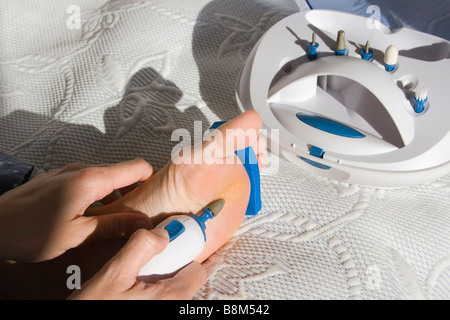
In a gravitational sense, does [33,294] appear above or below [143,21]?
below

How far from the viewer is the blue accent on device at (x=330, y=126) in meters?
0.54

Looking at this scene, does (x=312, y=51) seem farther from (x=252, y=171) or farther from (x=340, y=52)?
(x=252, y=171)

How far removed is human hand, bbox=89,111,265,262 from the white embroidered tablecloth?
37 mm

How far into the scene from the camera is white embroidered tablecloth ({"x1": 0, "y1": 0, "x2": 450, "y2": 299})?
47cm

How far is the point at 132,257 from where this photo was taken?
0.40 m

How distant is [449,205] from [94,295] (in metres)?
0.36

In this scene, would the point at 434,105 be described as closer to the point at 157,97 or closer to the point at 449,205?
the point at 449,205

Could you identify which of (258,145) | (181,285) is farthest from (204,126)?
(181,285)

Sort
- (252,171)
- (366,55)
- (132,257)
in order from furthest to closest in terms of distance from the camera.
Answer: (366,55) → (252,171) → (132,257)

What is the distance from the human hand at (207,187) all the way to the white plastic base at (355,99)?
10 cm

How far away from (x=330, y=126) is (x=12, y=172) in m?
0.33

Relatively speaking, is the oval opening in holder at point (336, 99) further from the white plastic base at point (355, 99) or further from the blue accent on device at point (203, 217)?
the blue accent on device at point (203, 217)

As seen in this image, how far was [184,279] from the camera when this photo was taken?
43cm
